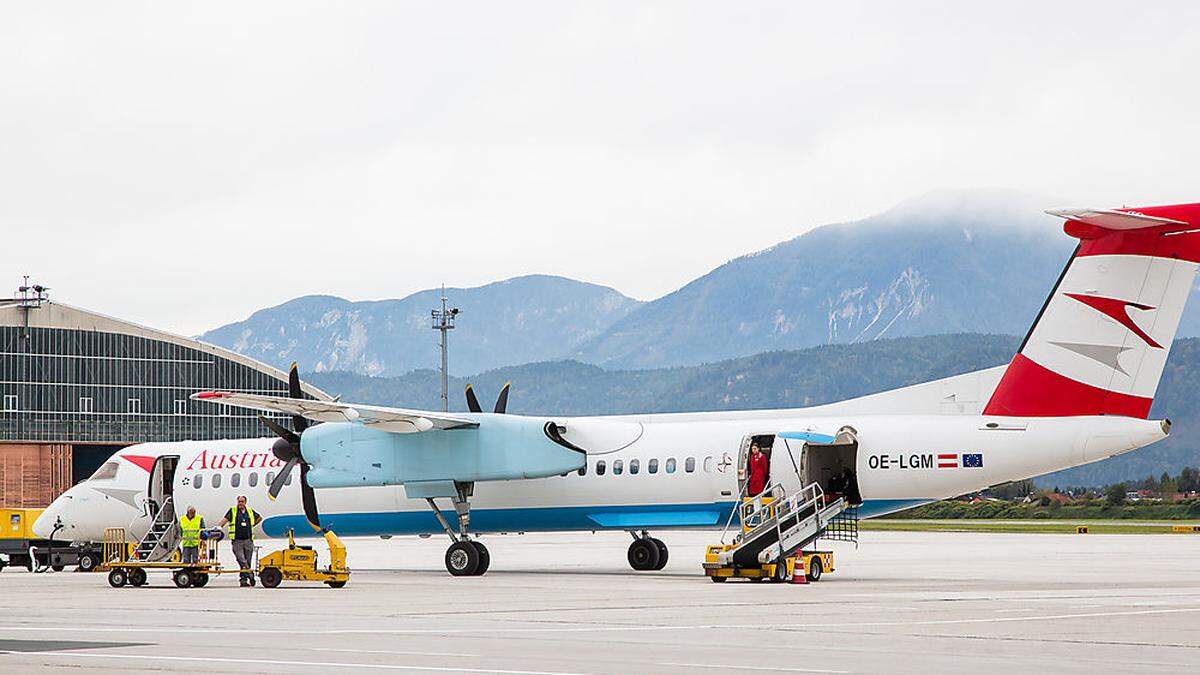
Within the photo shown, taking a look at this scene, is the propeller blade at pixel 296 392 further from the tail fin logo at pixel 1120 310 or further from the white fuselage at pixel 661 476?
the tail fin logo at pixel 1120 310

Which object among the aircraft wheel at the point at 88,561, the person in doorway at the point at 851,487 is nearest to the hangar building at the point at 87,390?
the aircraft wheel at the point at 88,561

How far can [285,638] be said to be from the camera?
14.9 meters

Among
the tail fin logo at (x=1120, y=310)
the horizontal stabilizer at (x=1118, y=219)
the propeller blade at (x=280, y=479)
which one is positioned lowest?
the propeller blade at (x=280, y=479)

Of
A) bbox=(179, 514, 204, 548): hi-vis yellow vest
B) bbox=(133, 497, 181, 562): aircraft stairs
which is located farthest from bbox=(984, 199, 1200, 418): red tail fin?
bbox=(133, 497, 181, 562): aircraft stairs

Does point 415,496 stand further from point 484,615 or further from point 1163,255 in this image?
point 1163,255

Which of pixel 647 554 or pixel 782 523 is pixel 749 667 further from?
pixel 647 554

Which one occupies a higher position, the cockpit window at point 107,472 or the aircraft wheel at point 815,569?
the cockpit window at point 107,472

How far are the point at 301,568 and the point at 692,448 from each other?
24.5 feet

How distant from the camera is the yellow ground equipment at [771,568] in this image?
25.5 metres

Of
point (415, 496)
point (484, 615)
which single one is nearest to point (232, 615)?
point (484, 615)

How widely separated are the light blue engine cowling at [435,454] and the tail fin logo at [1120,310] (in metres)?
9.90

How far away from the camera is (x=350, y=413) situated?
27844 mm

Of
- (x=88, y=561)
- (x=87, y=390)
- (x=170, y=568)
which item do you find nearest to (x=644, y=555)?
(x=170, y=568)

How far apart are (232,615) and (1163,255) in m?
15.1
